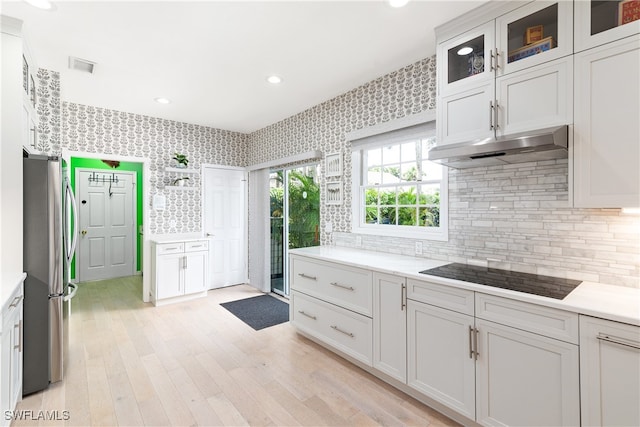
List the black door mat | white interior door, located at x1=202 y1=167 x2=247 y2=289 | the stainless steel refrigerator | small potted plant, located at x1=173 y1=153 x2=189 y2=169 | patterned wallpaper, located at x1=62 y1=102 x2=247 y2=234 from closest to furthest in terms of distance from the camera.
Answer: the stainless steel refrigerator
the black door mat
patterned wallpaper, located at x1=62 y1=102 x2=247 y2=234
small potted plant, located at x1=173 y1=153 x2=189 y2=169
white interior door, located at x1=202 y1=167 x2=247 y2=289

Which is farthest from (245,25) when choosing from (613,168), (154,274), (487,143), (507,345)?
(154,274)

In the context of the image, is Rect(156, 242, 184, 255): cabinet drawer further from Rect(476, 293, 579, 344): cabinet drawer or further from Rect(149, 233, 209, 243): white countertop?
Rect(476, 293, 579, 344): cabinet drawer

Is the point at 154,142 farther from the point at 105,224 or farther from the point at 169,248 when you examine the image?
the point at 105,224

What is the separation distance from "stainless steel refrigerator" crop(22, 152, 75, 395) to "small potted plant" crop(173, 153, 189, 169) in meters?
2.14

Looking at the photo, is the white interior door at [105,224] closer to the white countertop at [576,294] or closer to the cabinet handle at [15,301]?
the cabinet handle at [15,301]

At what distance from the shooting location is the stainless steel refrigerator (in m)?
2.15

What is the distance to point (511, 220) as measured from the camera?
2100mm

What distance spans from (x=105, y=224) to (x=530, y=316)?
6.45m

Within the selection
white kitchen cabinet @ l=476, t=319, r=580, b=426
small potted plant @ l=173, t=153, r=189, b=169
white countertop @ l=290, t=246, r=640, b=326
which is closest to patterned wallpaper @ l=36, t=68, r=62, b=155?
small potted plant @ l=173, t=153, r=189, b=169

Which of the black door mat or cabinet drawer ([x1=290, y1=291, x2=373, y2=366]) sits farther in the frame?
the black door mat

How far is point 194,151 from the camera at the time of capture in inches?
185

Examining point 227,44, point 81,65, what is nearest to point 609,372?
point 227,44

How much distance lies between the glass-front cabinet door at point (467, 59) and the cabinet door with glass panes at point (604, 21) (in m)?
0.42

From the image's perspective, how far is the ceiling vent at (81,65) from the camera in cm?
264
